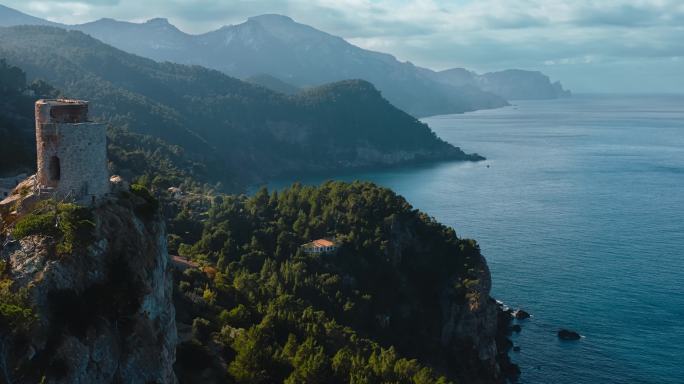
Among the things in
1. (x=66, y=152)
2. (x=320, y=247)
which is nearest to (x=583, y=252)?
(x=320, y=247)

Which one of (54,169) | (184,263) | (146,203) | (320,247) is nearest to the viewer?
(54,169)

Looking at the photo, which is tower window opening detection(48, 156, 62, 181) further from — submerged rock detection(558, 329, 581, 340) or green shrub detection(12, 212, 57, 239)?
submerged rock detection(558, 329, 581, 340)

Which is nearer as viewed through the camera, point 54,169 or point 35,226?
point 35,226

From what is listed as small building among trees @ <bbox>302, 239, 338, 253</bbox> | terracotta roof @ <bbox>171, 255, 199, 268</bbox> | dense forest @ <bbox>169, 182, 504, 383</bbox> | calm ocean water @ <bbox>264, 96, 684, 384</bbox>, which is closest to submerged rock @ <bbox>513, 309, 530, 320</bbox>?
calm ocean water @ <bbox>264, 96, 684, 384</bbox>

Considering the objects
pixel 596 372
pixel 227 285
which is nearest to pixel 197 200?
pixel 227 285

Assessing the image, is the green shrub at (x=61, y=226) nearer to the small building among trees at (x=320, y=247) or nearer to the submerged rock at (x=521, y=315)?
the small building among trees at (x=320, y=247)

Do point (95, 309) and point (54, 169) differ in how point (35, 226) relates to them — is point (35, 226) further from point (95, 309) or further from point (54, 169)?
point (95, 309)

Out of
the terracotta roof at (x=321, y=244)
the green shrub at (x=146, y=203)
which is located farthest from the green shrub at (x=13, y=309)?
the terracotta roof at (x=321, y=244)
